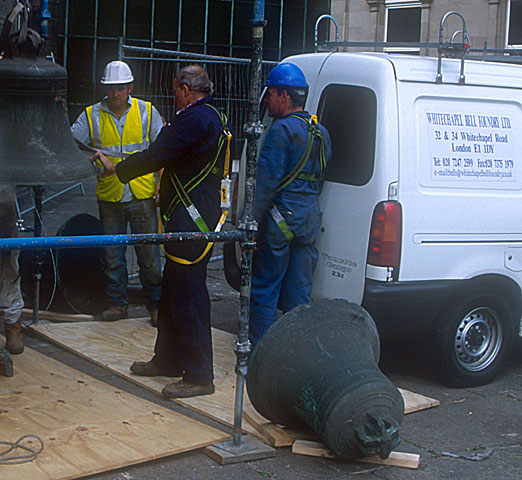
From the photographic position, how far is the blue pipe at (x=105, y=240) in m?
3.92

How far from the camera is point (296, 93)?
604 centimetres

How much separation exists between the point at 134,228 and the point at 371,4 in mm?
14145

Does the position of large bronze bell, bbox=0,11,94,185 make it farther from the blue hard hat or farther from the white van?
the white van

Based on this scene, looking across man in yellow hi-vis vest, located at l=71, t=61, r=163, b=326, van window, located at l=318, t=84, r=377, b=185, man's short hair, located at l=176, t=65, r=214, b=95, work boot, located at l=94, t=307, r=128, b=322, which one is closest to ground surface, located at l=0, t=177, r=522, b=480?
work boot, located at l=94, t=307, r=128, b=322

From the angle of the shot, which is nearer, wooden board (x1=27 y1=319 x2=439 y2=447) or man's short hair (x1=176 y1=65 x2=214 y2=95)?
wooden board (x1=27 y1=319 x2=439 y2=447)

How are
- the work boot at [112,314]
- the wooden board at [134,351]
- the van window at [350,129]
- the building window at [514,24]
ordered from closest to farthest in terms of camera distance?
the wooden board at [134,351]
the van window at [350,129]
the work boot at [112,314]
the building window at [514,24]

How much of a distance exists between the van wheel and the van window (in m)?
1.11

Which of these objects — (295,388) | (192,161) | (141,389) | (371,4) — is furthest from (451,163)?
(371,4)

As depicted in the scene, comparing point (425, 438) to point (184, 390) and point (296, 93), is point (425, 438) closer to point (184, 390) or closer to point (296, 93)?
point (184, 390)

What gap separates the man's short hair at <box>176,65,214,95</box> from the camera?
5.64m

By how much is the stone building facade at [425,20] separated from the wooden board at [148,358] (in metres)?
12.4

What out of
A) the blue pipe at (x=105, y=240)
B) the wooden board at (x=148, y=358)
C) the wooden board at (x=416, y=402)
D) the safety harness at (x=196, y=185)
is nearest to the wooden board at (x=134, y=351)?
the wooden board at (x=148, y=358)

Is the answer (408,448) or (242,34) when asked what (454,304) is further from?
(242,34)

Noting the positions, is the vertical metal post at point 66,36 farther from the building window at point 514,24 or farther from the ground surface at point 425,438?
the ground surface at point 425,438
